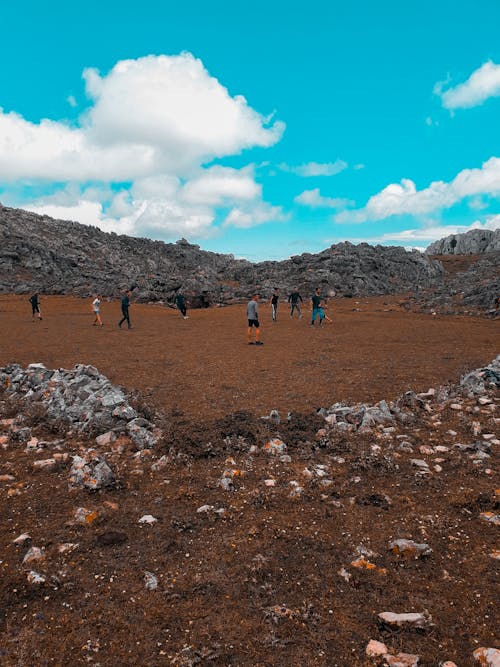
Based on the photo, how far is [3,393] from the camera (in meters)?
11.1

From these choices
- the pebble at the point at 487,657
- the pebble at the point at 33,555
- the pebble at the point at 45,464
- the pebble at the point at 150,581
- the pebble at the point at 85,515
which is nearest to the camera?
the pebble at the point at 487,657

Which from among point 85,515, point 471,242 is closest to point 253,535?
point 85,515

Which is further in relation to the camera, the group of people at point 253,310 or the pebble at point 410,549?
the group of people at point 253,310

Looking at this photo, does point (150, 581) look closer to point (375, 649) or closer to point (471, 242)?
point (375, 649)

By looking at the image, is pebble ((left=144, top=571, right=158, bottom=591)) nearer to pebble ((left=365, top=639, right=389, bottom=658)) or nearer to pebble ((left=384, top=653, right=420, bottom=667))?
pebble ((left=365, top=639, right=389, bottom=658))

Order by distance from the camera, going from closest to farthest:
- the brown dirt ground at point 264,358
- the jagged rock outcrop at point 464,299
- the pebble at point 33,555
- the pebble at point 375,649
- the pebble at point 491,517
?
the pebble at point 375,649 → the pebble at point 33,555 → the pebble at point 491,517 → the brown dirt ground at point 264,358 → the jagged rock outcrop at point 464,299

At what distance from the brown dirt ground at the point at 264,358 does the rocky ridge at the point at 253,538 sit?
7.18ft

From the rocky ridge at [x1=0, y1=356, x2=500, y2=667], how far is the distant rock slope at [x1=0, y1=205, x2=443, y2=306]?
130 ft

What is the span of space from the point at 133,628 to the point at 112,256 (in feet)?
271

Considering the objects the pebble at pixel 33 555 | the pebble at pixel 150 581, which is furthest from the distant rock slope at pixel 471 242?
the pebble at pixel 33 555

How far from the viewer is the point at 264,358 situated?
1609cm

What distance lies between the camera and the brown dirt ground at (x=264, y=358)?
36.2 feet

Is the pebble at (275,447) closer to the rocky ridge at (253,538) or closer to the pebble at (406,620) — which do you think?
the rocky ridge at (253,538)

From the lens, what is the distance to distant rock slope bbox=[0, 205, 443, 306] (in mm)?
54781
